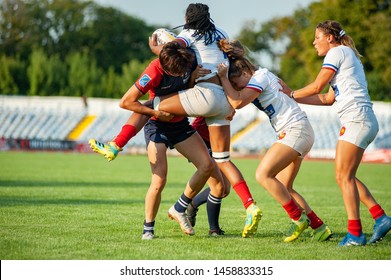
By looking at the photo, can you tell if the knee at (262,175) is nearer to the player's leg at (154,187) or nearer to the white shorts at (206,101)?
the white shorts at (206,101)

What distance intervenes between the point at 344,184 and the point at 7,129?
39.3m

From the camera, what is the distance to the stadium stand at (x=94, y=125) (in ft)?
132

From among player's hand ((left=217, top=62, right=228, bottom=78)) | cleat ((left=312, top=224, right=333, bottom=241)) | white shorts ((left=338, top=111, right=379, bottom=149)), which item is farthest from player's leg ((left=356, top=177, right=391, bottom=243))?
player's hand ((left=217, top=62, right=228, bottom=78))

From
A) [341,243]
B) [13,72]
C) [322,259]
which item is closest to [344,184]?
[341,243]

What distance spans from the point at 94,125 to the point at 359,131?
39.0 metres

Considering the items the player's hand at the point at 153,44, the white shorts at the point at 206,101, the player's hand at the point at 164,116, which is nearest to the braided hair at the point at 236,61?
the white shorts at the point at 206,101

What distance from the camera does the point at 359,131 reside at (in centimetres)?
778

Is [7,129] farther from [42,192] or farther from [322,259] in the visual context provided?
[322,259]

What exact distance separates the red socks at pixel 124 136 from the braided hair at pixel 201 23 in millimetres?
1283

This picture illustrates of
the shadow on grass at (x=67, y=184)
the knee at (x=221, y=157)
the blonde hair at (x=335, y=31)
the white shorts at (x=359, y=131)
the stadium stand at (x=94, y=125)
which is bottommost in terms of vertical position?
the stadium stand at (x=94, y=125)

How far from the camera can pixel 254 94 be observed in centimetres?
793

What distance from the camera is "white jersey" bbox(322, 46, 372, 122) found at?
25.8 ft

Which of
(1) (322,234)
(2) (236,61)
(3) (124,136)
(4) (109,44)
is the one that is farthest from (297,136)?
(4) (109,44)

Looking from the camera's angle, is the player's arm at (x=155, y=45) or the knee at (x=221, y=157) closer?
the player's arm at (x=155, y=45)
